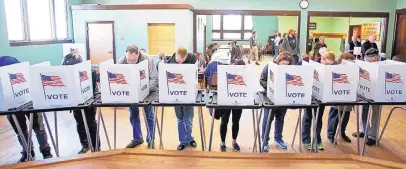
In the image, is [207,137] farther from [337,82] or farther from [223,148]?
[337,82]

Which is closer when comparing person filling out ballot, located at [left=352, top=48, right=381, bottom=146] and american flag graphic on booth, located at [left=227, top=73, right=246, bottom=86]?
→ american flag graphic on booth, located at [left=227, top=73, right=246, bottom=86]

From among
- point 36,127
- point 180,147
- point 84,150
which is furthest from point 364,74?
point 36,127

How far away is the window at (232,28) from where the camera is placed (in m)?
17.6

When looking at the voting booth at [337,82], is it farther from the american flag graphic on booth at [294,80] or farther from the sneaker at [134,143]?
the sneaker at [134,143]

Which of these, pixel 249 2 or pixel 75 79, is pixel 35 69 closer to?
pixel 75 79

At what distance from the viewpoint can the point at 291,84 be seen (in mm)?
2658

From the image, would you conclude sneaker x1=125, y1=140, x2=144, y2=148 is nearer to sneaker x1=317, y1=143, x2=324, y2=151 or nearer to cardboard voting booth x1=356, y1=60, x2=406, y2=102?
sneaker x1=317, y1=143, x2=324, y2=151

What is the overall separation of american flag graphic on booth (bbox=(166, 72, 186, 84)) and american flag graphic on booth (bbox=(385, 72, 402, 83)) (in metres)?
1.78

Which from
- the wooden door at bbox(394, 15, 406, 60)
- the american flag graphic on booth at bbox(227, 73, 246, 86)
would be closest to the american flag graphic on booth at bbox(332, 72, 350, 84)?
the american flag graphic on booth at bbox(227, 73, 246, 86)

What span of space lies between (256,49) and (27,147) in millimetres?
11402

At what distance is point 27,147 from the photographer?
9.68 ft

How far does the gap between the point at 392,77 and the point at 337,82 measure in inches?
20.5

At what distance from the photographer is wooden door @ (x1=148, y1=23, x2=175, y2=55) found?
8016 mm

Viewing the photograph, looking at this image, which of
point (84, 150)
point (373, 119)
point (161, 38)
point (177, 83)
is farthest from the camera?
point (161, 38)
